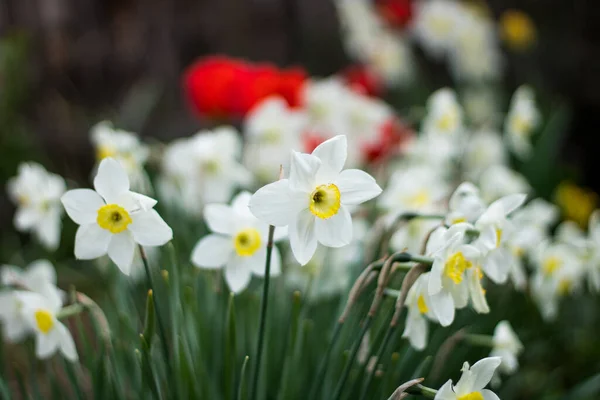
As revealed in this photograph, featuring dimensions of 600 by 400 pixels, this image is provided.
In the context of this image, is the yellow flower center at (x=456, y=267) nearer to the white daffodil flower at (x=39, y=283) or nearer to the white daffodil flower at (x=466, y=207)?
the white daffodil flower at (x=466, y=207)

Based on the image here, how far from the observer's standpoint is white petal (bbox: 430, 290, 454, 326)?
76 cm

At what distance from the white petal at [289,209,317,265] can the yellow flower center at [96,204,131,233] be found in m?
0.22

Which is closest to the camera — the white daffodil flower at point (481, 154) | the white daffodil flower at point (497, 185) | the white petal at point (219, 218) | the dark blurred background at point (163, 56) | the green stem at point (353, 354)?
Result: the green stem at point (353, 354)

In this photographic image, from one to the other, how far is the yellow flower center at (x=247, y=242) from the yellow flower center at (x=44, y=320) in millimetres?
315

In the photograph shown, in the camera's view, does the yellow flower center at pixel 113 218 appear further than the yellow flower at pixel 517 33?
No

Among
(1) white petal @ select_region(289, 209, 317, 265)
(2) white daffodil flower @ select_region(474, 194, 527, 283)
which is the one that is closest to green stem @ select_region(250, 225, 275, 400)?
(1) white petal @ select_region(289, 209, 317, 265)

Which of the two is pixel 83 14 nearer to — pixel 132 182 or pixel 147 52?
pixel 147 52

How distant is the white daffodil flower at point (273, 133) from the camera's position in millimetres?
1614

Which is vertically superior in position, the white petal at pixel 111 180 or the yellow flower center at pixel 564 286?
the white petal at pixel 111 180

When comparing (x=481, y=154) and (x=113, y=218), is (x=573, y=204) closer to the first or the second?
(x=481, y=154)

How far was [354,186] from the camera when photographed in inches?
28.8

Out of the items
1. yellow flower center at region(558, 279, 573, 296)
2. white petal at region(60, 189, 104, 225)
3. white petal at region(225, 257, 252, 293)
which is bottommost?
yellow flower center at region(558, 279, 573, 296)

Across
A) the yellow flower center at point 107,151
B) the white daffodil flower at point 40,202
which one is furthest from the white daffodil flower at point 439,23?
Answer: the white daffodil flower at point 40,202

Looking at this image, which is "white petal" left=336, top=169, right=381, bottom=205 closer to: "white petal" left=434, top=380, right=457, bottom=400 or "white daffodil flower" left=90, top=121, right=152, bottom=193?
"white petal" left=434, top=380, right=457, bottom=400
